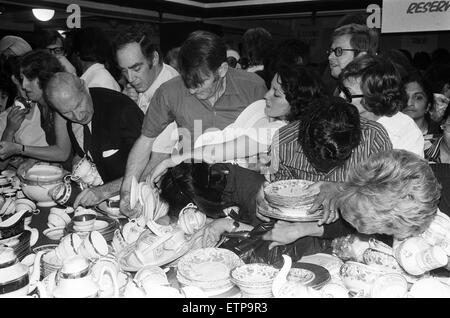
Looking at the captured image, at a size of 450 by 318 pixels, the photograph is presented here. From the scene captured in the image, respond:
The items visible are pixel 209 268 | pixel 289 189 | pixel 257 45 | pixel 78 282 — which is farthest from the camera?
pixel 257 45

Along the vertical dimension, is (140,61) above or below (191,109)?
above

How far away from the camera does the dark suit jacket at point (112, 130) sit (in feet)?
7.16

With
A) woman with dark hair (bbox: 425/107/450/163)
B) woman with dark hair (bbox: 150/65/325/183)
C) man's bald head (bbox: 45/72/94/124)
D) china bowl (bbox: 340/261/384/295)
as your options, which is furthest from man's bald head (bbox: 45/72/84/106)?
woman with dark hair (bbox: 425/107/450/163)

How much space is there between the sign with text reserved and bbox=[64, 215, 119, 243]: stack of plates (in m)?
4.47

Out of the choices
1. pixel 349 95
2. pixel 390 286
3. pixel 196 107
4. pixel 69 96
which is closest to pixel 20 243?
pixel 69 96

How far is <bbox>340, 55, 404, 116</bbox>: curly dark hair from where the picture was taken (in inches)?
68.4

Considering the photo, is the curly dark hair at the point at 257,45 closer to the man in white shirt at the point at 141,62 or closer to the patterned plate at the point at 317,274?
the man in white shirt at the point at 141,62

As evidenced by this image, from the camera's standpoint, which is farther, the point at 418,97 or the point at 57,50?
the point at 57,50

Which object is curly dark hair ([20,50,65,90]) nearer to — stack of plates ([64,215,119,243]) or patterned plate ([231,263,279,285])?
stack of plates ([64,215,119,243])

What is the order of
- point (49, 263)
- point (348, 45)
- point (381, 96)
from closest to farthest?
point (49, 263)
point (381, 96)
point (348, 45)

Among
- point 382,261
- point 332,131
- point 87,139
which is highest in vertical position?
point 332,131

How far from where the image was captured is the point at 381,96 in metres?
1.73

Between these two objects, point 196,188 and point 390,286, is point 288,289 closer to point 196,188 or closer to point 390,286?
point 390,286

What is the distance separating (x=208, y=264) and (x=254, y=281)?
22 cm
